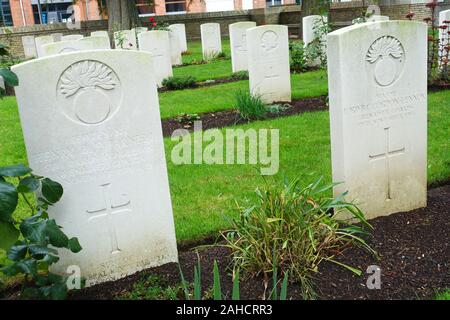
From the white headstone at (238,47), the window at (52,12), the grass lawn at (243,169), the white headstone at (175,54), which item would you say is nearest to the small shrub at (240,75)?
the white headstone at (238,47)

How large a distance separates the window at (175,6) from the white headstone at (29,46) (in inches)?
577

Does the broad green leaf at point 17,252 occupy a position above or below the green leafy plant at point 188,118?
above

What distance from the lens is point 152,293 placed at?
9.88 feet

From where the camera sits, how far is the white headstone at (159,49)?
1121 centimetres

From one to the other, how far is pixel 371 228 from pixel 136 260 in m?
1.63

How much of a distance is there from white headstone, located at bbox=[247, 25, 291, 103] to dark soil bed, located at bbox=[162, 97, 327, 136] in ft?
1.13

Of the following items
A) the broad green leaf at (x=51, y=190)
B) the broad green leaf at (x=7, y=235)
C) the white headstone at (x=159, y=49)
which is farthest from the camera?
the white headstone at (x=159, y=49)

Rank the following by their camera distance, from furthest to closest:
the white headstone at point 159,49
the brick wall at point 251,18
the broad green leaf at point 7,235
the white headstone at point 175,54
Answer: the brick wall at point 251,18 → the white headstone at point 175,54 → the white headstone at point 159,49 → the broad green leaf at point 7,235

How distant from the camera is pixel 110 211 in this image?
3133 mm

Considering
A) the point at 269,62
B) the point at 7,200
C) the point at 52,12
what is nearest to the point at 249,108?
the point at 269,62

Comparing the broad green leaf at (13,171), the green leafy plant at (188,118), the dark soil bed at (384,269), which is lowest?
the dark soil bed at (384,269)

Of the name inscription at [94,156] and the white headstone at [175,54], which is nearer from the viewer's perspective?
the name inscription at [94,156]

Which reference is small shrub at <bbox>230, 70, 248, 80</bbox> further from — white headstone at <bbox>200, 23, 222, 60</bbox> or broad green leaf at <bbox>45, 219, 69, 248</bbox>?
broad green leaf at <bbox>45, 219, 69, 248</bbox>

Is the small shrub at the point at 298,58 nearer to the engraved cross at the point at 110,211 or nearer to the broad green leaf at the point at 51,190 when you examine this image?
the engraved cross at the point at 110,211
